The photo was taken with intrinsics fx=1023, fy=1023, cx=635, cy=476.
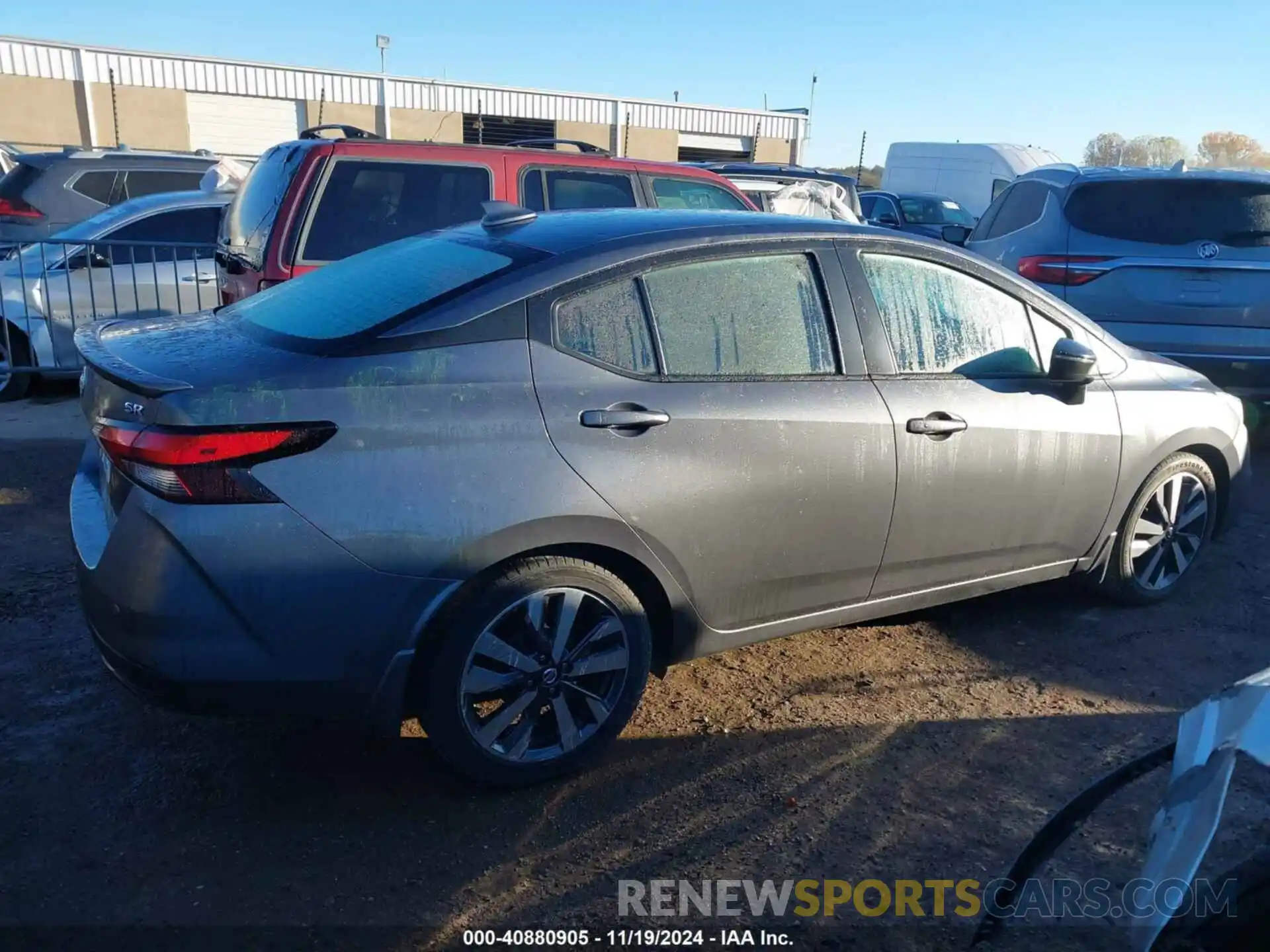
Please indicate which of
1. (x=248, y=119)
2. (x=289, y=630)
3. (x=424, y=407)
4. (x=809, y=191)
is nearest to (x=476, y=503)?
(x=424, y=407)

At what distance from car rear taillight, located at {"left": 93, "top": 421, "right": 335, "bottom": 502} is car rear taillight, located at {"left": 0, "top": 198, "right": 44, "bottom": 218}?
909cm

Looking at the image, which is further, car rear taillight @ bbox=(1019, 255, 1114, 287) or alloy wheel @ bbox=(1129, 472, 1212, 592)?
car rear taillight @ bbox=(1019, 255, 1114, 287)

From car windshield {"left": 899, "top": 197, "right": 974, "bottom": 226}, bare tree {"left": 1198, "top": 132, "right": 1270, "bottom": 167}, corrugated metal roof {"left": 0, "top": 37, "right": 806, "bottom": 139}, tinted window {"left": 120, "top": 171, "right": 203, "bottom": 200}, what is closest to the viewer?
tinted window {"left": 120, "top": 171, "right": 203, "bottom": 200}

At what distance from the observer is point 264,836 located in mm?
2879

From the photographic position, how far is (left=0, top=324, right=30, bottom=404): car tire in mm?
7938

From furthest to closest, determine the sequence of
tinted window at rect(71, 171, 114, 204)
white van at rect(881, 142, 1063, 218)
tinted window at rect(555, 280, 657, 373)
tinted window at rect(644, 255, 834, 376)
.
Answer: white van at rect(881, 142, 1063, 218) → tinted window at rect(71, 171, 114, 204) → tinted window at rect(644, 255, 834, 376) → tinted window at rect(555, 280, 657, 373)

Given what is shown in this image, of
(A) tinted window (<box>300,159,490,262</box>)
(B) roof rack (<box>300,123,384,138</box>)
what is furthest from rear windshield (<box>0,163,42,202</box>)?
(A) tinted window (<box>300,159,490,262</box>)

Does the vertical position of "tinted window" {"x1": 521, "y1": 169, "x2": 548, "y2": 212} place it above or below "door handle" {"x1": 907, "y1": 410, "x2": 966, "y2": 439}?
above

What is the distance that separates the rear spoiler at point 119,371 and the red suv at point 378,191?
2335 mm

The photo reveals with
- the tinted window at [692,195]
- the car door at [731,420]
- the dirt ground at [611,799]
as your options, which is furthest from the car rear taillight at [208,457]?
the tinted window at [692,195]

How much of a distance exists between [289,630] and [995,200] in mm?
7488

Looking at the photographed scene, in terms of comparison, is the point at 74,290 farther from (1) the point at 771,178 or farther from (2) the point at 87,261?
(1) the point at 771,178

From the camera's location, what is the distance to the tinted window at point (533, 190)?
6617 millimetres

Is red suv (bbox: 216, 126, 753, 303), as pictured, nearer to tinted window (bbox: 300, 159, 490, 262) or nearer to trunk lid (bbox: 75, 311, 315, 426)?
tinted window (bbox: 300, 159, 490, 262)
